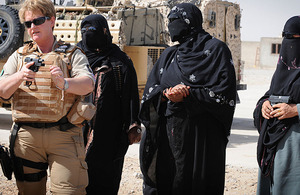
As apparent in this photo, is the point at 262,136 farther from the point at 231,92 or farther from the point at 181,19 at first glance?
the point at 181,19

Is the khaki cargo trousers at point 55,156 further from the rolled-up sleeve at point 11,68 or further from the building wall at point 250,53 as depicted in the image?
the building wall at point 250,53

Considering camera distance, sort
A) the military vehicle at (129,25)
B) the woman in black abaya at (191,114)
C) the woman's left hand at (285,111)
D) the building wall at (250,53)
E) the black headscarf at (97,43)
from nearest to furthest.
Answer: the woman's left hand at (285,111) → the woman in black abaya at (191,114) → the black headscarf at (97,43) → the military vehicle at (129,25) → the building wall at (250,53)

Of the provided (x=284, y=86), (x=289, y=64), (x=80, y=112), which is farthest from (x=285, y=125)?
(x=80, y=112)

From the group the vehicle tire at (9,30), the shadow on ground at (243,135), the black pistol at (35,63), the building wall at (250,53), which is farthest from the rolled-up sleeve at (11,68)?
the building wall at (250,53)

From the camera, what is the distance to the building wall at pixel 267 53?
3962cm

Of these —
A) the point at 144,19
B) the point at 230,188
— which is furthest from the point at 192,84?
the point at 144,19

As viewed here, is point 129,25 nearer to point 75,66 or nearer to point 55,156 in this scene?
point 75,66

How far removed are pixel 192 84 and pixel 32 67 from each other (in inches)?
45.1

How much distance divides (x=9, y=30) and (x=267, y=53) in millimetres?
34123

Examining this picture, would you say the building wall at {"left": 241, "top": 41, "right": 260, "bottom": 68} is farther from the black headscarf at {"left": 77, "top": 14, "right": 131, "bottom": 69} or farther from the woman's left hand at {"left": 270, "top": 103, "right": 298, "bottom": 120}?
the woman's left hand at {"left": 270, "top": 103, "right": 298, "bottom": 120}

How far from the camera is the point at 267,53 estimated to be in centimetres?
4041

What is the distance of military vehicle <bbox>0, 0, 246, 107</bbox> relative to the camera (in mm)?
8523

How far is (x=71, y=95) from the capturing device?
298 cm

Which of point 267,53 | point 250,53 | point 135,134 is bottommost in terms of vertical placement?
point 250,53
